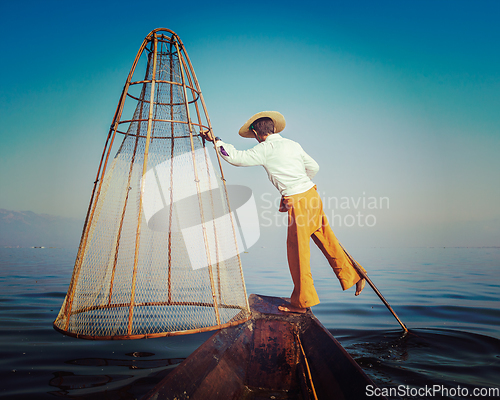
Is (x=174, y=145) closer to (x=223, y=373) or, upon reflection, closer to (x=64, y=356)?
(x=64, y=356)

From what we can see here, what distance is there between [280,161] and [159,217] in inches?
76.3

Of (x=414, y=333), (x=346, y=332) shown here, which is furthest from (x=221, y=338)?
(x=414, y=333)

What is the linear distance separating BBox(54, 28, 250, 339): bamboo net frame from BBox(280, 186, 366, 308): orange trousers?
1.74ft

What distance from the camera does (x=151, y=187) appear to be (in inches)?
141

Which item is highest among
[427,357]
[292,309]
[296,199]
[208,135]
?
[208,135]

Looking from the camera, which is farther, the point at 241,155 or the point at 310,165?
the point at 310,165

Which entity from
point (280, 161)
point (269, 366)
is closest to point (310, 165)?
point (280, 161)

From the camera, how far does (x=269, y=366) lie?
2.12m

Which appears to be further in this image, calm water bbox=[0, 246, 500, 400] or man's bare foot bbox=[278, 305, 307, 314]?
man's bare foot bbox=[278, 305, 307, 314]

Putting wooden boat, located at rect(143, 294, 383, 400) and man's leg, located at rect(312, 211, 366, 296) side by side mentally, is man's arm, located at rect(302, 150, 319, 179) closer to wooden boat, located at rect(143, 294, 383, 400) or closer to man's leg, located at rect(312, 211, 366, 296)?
man's leg, located at rect(312, 211, 366, 296)

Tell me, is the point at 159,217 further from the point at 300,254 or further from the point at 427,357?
the point at 427,357

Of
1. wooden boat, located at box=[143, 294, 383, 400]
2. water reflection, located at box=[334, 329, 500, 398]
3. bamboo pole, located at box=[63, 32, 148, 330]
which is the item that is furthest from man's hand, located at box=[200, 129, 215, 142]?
water reflection, located at box=[334, 329, 500, 398]

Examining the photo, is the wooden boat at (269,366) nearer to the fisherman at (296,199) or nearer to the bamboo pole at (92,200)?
the fisherman at (296,199)

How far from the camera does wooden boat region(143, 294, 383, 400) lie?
1526 millimetres
